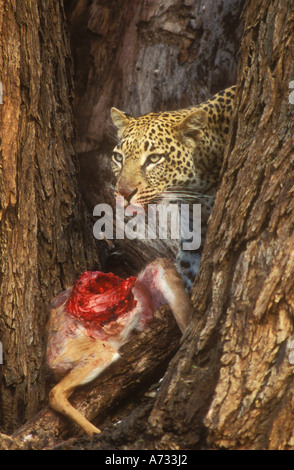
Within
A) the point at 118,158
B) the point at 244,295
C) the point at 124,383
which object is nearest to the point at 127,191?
the point at 118,158

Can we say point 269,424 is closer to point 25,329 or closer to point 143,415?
point 143,415

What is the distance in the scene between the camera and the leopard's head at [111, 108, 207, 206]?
4301 mm

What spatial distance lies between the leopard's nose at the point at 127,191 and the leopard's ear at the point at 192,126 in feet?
1.94

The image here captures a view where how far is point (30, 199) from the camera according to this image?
3516mm

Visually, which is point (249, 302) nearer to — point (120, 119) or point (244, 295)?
point (244, 295)

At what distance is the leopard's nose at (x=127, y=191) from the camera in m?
4.23

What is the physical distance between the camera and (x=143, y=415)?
8.88ft

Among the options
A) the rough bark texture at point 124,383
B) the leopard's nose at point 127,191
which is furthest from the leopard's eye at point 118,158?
the rough bark texture at point 124,383

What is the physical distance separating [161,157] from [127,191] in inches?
16.0

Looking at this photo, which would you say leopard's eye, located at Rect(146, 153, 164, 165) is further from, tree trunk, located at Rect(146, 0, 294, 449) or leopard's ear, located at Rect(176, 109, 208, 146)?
tree trunk, located at Rect(146, 0, 294, 449)

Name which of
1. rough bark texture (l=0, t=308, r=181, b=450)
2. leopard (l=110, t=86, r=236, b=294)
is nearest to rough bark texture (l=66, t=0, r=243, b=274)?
leopard (l=110, t=86, r=236, b=294)
